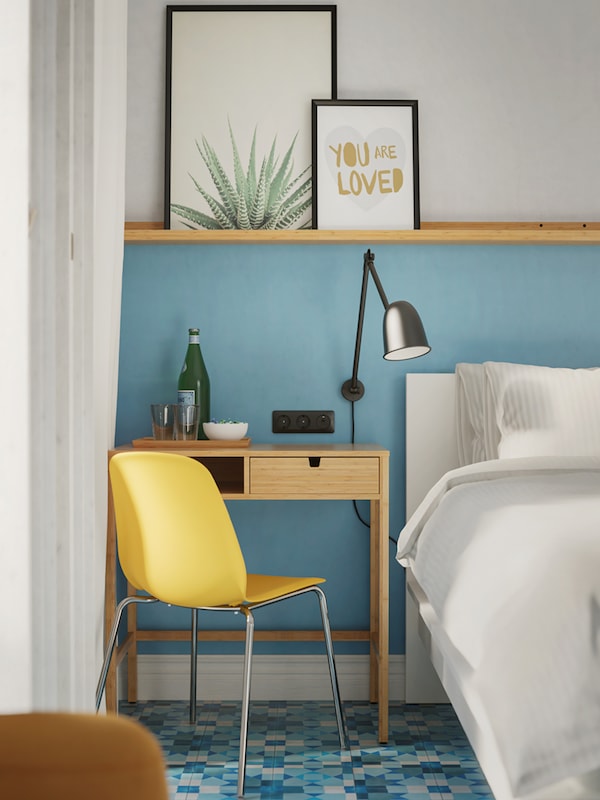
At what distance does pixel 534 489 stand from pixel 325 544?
98 centimetres

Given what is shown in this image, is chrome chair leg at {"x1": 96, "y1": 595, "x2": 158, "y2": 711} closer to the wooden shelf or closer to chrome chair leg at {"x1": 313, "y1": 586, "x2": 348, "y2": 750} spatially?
chrome chair leg at {"x1": 313, "y1": 586, "x2": 348, "y2": 750}

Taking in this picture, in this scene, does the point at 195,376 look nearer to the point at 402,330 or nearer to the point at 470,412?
the point at 402,330

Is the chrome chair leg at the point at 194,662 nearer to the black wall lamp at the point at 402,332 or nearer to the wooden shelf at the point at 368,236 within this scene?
the black wall lamp at the point at 402,332

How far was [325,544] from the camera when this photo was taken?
2717 millimetres

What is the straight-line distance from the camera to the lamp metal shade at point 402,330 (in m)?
2.29

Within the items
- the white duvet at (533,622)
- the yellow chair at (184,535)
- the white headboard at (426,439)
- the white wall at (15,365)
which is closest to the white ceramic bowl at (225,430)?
the yellow chair at (184,535)

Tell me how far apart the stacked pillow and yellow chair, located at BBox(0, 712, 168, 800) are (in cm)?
192

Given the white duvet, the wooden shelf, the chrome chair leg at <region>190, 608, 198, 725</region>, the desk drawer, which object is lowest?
the chrome chair leg at <region>190, 608, 198, 725</region>

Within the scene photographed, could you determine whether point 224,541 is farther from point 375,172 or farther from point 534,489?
point 375,172

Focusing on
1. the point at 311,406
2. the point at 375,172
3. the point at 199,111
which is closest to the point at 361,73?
the point at 375,172

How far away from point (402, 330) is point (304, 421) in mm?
558

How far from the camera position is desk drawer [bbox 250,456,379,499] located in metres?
2.28

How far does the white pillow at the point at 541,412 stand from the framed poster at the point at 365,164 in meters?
0.66

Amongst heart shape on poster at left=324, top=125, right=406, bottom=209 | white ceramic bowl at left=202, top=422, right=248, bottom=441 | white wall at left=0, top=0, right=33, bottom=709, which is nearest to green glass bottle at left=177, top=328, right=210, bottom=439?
white ceramic bowl at left=202, top=422, right=248, bottom=441
